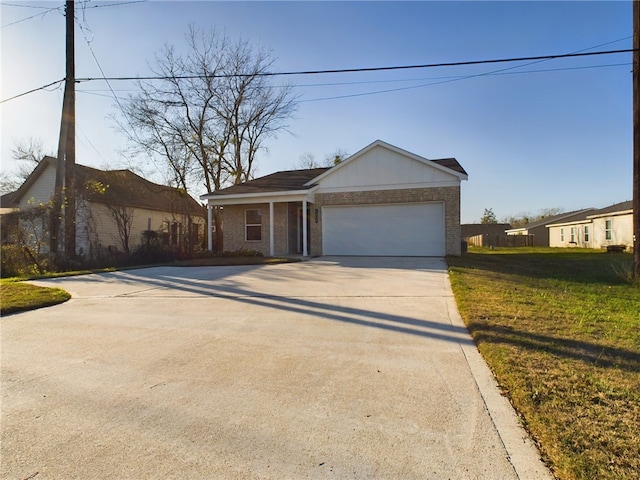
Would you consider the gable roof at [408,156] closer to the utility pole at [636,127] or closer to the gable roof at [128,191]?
the utility pole at [636,127]

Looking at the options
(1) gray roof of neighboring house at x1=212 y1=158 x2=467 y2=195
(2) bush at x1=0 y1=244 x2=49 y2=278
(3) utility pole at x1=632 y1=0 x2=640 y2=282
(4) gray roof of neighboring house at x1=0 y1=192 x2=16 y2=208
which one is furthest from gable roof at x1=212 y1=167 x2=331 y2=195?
(4) gray roof of neighboring house at x1=0 y1=192 x2=16 y2=208

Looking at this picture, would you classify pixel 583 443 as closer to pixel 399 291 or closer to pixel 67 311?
pixel 399 291

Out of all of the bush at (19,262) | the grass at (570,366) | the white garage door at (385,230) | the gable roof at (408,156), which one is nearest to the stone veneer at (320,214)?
the white garage door at (385,230)

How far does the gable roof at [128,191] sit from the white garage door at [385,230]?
10.4 meters

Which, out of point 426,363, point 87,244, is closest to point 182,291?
point 426,363

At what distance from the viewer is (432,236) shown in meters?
15.9

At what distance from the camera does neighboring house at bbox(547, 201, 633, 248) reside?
81.3 feet

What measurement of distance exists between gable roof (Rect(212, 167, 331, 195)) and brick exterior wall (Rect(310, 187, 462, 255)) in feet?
4.31

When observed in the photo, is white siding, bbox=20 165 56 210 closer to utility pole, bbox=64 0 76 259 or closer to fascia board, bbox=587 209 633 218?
utility pole, bbox=64 0 76 259

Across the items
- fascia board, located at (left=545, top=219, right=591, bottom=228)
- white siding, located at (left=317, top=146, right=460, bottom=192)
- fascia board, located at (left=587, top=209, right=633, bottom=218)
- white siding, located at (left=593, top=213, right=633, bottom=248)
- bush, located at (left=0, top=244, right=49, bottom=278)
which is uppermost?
white siding, located at (left=317, top=146, right=460, bottom=192)

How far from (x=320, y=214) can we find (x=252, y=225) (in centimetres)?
378

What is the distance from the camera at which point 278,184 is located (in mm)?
18672

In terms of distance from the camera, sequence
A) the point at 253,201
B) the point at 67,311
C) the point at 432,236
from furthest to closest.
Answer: the point at 253,201, the point at 432,236, the point at 67,311

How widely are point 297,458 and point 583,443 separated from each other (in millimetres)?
1708
